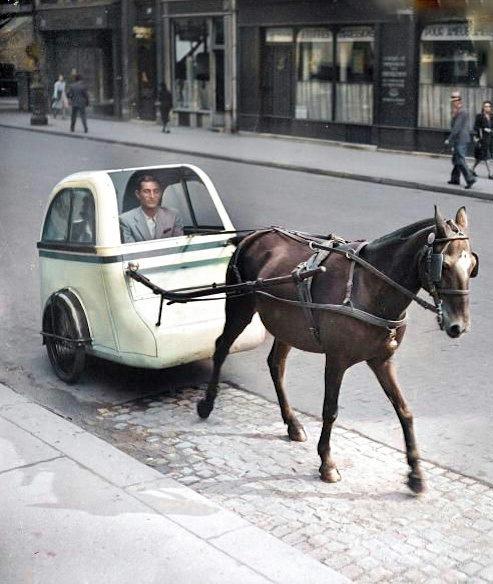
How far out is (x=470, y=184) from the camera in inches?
770

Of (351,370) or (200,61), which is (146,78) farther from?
(351,370)

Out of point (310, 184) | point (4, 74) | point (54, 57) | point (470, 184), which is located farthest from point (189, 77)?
point (4, 74)

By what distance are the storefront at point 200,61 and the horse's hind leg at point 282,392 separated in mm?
25095

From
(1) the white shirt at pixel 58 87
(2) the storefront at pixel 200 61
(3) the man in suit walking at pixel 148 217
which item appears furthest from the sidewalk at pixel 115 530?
(1) the white shirt at pixel 58 87

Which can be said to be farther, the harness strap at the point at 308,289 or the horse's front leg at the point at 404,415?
the harness strap at the point at 308,289

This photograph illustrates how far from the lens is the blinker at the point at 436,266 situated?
Result: 5297 mm

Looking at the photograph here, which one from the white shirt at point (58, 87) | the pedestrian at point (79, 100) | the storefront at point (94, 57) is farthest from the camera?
the white shirt at point (58, 87)

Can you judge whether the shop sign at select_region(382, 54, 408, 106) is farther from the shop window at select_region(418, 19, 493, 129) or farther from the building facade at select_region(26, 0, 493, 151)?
the shop window at select_region(418, 19, 493, 129)

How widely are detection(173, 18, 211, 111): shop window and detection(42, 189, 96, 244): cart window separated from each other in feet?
81.7

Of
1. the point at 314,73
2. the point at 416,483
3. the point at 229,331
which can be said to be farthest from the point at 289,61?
the point at 416,483

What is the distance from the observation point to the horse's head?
5297 millimetres

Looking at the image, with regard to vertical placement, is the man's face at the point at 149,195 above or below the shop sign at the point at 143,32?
below

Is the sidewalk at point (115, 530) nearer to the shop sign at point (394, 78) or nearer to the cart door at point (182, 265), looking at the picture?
the cart door at point (182, 265)

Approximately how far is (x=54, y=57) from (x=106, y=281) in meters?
30.0
